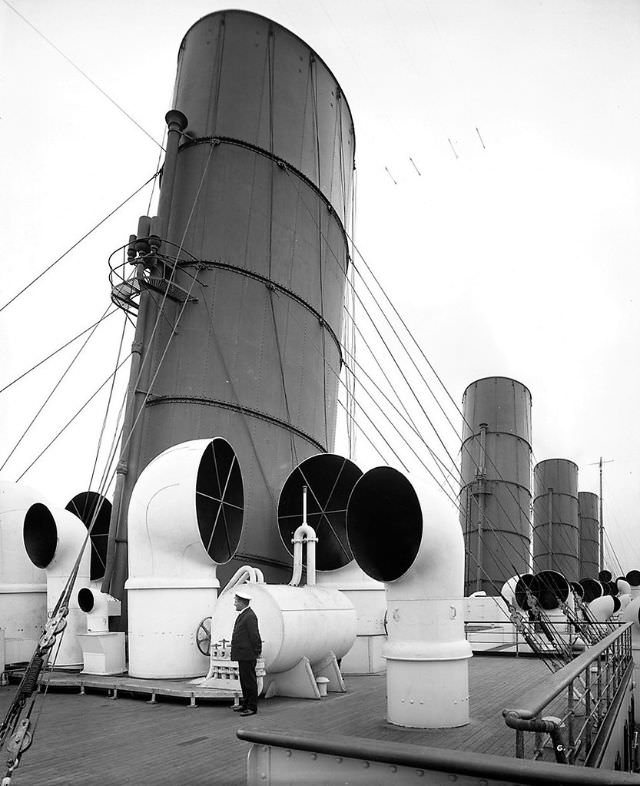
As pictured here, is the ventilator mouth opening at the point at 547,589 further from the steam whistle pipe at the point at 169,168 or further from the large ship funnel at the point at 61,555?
the steam whistle pipe at the point at 169,168

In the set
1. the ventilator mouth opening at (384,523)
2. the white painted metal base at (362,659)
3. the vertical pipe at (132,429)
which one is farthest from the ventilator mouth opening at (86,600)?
the ventilator mouth opening at (384,523)

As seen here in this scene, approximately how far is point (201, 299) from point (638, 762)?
10.9 m

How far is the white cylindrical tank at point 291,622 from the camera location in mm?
8406

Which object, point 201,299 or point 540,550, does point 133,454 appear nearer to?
point 201,299

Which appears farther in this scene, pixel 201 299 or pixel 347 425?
pixel 347 425

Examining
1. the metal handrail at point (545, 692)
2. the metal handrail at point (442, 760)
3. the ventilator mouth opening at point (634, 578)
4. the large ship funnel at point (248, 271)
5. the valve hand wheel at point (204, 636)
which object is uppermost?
the large ship funnel at point (248, 271)

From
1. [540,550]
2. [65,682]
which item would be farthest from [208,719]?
[540,550]

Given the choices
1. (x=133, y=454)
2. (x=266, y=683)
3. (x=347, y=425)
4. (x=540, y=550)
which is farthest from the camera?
(x=540, y=550)

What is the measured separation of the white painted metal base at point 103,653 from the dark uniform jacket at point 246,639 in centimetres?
302

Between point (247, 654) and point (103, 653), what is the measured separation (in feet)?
10.6

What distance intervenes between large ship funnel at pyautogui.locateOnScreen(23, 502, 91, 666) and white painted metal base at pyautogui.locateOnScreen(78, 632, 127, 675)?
2.34ft

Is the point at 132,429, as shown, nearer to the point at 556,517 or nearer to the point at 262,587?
the point at 262,587

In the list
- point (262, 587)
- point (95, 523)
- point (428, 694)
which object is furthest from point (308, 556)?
point (95, 523)

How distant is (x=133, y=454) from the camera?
39.6 feet
